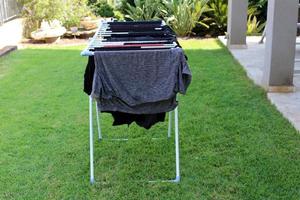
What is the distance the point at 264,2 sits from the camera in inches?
402

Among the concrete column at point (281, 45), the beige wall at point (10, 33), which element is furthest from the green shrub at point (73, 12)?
the concrete column at point (281, 45)

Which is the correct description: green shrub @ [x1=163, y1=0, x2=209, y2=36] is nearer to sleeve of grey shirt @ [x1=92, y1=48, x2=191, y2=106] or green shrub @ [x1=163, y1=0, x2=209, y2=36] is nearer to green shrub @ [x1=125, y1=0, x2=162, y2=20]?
green shrub @ [x1=125, y1=0, x2=162, y2=20]

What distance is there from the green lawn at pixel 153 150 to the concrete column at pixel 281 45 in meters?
0.32

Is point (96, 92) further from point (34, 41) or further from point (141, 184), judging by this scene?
point (34, 41)

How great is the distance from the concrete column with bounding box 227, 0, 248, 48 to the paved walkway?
21 cm

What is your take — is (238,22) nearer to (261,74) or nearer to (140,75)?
(261,74)

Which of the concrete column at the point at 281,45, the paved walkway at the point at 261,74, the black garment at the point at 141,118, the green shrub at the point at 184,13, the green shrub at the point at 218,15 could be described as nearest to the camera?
the black garment at the point at 141,118

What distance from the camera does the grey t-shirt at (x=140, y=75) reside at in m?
2.95

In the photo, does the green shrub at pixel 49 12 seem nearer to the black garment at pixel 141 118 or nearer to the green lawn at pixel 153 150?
the green lawn at pixel 153 150

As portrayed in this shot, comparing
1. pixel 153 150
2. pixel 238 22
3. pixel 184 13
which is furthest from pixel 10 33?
pixel 153 150

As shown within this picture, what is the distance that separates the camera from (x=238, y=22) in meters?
8.04

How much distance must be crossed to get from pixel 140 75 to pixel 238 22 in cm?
545

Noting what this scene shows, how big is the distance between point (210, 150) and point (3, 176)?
5.39 ft

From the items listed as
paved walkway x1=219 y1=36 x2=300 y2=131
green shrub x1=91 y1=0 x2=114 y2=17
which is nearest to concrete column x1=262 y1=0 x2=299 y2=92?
paved walkway x1=219 y1=36 x2=300 y2=131
